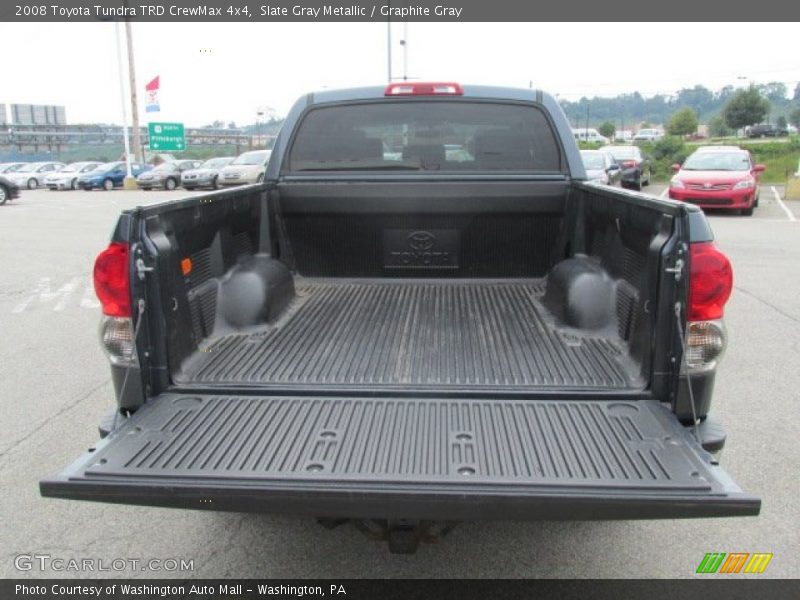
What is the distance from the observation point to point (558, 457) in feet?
7.82

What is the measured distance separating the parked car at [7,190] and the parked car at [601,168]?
1928 centimetres

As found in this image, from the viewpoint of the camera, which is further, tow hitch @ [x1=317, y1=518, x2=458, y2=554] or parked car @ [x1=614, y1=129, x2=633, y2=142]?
parked car @ [x1=614, y1=129, x2=633, y2=142]

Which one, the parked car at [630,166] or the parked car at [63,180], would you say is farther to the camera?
the parked car at [63,180]

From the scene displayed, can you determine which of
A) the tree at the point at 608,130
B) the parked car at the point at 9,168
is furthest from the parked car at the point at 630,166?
the tree at the point at 608,130

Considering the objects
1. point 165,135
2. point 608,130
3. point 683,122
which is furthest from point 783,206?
point 608,130

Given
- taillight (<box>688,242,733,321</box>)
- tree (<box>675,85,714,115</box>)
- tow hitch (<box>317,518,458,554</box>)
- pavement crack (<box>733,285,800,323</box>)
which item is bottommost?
pavement crack (<box>733,285,800,323</box>)

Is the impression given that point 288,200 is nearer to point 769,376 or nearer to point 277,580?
point 277,580

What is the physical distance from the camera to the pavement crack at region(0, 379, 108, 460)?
4.19m

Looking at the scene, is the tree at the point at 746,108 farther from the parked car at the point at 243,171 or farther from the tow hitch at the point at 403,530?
the tow hitch at the point at 403,530

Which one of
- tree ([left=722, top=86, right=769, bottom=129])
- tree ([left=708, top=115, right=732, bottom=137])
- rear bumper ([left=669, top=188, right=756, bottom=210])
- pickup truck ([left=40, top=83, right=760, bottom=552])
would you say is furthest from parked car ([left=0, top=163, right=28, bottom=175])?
tree ([left=708, top=115, right=732, bottom=137])

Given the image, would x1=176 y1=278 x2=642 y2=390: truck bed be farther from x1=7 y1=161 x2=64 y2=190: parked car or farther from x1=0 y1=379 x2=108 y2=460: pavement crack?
x1=7 y1=161 x2=64 y2=190: parked car

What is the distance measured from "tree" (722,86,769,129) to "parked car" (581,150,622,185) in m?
41.9

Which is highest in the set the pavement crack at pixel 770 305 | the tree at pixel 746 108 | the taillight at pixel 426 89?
the tree at pixel 746 108

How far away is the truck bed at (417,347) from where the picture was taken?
10.1ft
